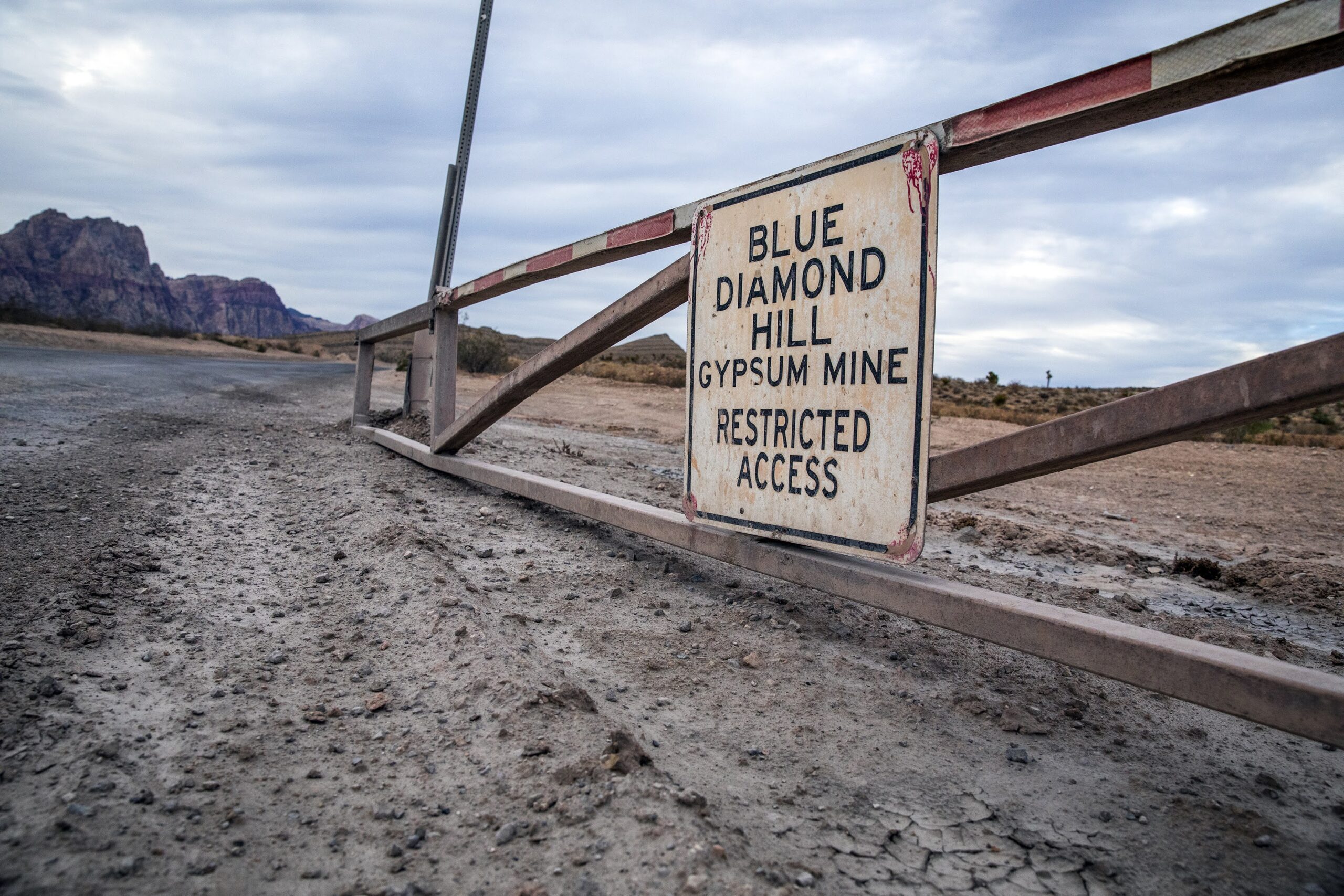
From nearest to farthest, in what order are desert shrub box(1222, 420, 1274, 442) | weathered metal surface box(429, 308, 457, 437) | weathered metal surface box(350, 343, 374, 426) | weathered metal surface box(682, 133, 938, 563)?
1. weathered metal surface box(682, 133, 938, 563)
2. weathered metal surface box(429, 308, 457, 437)
3. weathered metal surface box(350, 343, 374, 426)
4. desert shrub box(1222, 420, 1274, 442)

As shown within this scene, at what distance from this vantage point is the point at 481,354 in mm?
21547

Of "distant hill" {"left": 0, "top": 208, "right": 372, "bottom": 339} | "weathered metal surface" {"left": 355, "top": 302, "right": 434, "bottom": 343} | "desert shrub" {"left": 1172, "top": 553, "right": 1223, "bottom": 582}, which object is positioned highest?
"distant hill" {"left": 0, "top": 208, "right": 372, "bottom": 339}

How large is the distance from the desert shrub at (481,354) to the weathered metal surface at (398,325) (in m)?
13.7

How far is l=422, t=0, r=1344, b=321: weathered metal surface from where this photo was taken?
1662mm

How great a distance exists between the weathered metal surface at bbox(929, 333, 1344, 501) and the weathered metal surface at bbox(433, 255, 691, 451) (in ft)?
4.61

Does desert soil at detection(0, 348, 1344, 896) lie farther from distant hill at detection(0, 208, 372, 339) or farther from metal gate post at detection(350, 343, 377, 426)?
distant hill at detection(0, 208, 372, 339)

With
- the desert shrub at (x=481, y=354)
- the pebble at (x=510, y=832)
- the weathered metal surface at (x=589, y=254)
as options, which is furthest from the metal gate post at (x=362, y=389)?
the desert shrub at (x=481, y=354)

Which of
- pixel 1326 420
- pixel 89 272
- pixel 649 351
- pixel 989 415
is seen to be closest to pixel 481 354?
pixel 989 415

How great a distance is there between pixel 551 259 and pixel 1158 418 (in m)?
2.98

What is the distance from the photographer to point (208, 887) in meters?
1.40

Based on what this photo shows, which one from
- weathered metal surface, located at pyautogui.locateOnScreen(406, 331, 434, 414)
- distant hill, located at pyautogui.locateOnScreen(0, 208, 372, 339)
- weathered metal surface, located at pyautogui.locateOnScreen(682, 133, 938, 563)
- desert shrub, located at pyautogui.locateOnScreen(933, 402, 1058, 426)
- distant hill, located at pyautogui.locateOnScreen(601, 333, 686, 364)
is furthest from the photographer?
distant hill, located at pyautogui.locateOnScreen(0, 208, 372, 339)

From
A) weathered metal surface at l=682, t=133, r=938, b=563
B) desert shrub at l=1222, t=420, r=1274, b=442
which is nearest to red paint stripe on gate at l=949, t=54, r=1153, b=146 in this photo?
weathered metal surface at l=682, t=133, r=938, b=563

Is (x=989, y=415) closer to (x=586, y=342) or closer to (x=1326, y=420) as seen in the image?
(x=1326, y=420)

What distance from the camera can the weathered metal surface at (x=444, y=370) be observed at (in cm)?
534
